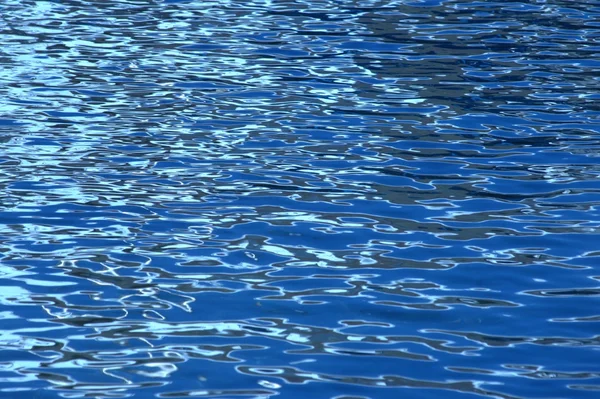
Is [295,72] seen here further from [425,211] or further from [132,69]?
[425,211]

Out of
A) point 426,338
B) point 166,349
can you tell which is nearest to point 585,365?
point 426,338

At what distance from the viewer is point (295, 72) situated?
40.8 ft

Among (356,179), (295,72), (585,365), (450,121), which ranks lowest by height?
(585,365)

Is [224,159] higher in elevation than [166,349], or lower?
higher

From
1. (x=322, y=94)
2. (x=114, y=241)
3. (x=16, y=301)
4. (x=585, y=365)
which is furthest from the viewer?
(x=322, y=94)

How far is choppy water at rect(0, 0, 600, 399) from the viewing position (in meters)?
5.66

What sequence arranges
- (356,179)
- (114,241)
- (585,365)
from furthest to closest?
(356,179) → (114,241) → (585,365)

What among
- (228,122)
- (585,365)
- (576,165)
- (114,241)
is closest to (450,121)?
(576,165)

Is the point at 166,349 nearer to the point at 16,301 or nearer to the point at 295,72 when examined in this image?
the point at 16,301

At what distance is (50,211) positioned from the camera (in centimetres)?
795

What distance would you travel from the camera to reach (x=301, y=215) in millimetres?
7945

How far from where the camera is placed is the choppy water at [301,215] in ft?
18.6

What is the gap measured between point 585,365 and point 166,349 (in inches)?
96.7

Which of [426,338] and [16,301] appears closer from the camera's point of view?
[426,338]
